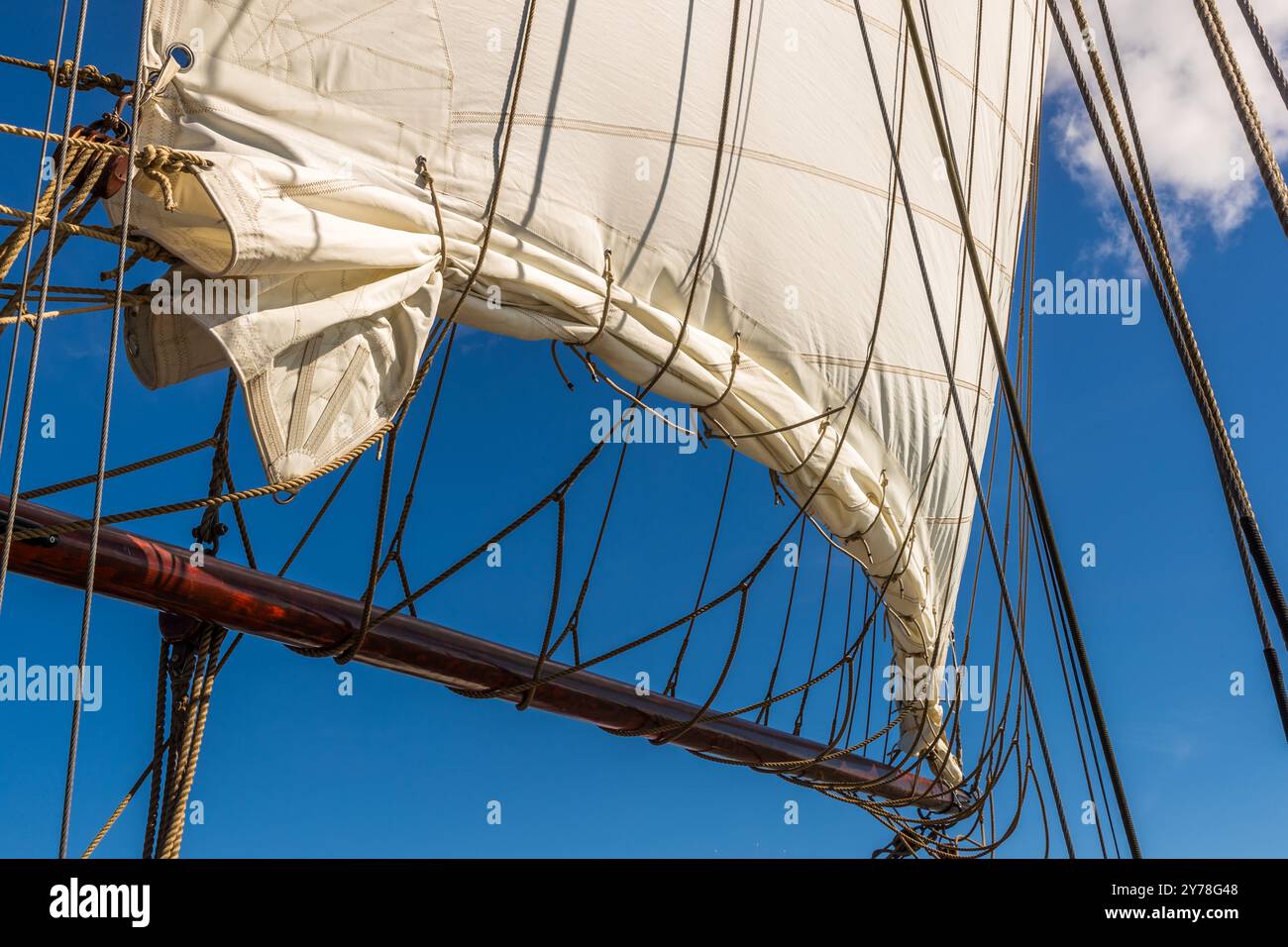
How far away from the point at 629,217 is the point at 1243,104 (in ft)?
6.42

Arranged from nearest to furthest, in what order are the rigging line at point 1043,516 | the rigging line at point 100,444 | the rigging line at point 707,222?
the rigging line at point 100,444 < the rigging line at point 1043,516 < the rigging line at point 707,222

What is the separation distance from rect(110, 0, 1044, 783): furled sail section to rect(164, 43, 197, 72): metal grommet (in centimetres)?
1

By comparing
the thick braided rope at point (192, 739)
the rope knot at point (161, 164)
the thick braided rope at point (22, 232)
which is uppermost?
the rope knot at point (161, 164)

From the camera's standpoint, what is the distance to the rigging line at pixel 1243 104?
3.40 metres

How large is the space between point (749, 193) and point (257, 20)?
1953 mm

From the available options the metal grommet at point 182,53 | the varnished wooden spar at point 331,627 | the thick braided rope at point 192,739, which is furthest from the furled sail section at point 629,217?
the thick braided rope at point 192,739

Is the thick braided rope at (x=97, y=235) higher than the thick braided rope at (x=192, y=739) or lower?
higher

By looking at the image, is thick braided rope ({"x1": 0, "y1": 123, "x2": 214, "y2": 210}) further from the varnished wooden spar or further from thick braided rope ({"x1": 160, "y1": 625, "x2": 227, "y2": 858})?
thick braided rope ({"x1": 160, "y1": 625, "x2": 227, "y2": 858})

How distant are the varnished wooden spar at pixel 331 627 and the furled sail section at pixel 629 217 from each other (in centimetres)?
55

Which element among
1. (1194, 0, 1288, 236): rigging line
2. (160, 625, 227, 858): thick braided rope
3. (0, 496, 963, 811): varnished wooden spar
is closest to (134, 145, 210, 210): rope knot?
(0, 496, 963, 811): varnished wooden spar

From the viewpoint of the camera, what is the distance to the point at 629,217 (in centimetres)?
416

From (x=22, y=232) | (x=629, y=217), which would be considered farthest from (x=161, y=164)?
(x=629, y=217)

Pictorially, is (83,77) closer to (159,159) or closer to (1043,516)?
(159,159)

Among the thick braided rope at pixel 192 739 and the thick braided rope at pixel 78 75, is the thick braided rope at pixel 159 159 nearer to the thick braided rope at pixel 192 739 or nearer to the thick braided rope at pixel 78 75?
the thick braided rope at pixel 78 75
